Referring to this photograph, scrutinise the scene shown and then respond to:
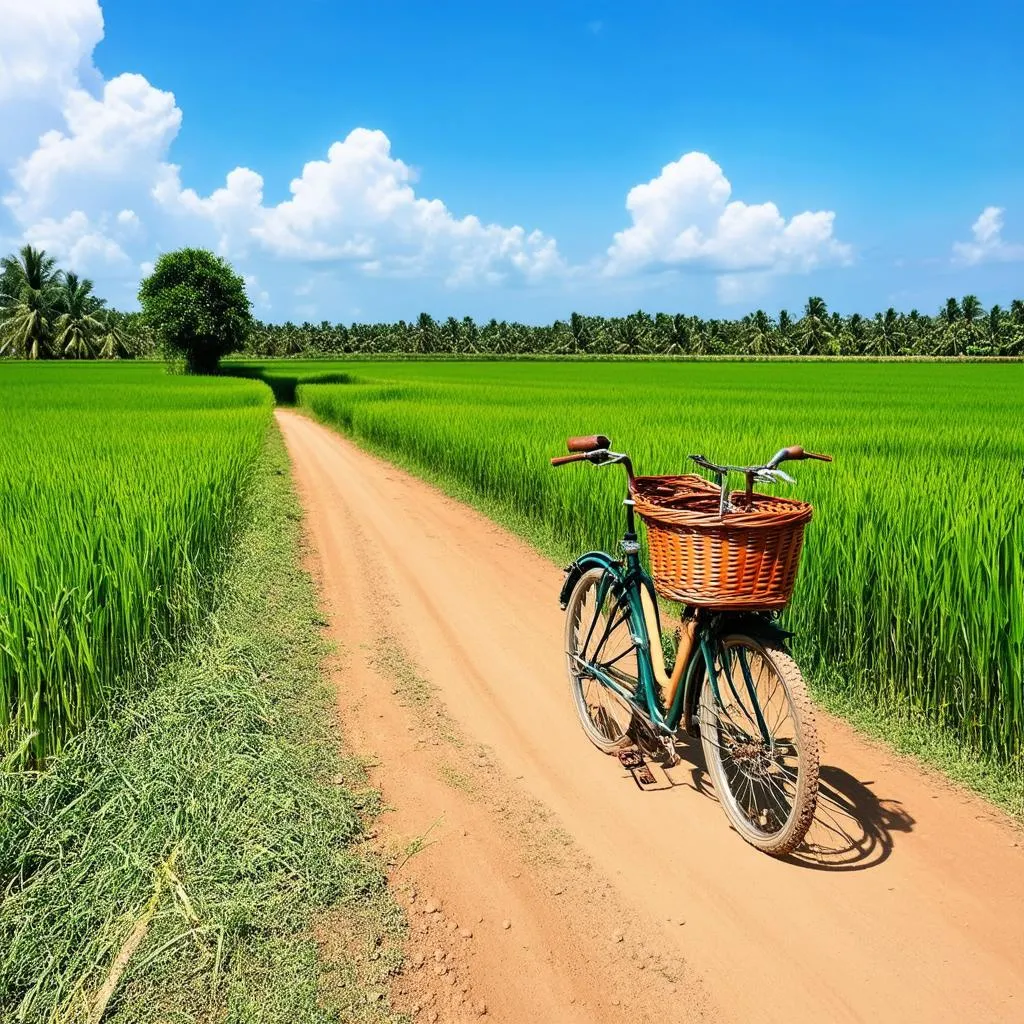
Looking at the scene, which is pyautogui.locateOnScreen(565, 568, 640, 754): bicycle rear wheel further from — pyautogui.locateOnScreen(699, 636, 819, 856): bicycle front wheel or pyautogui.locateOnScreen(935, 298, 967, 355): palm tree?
pyautogui.locateOnScreen(935, 298, 967, 355): palm tree

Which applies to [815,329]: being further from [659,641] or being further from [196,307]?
[659,641]

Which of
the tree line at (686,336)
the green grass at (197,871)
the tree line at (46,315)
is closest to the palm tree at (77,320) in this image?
the tree line at (46,315)

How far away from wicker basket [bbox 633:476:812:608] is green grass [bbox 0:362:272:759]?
259 centimetres

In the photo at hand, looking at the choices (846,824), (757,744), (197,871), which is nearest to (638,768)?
(757,744)

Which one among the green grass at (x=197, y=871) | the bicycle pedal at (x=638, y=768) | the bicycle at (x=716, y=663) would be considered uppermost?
the bicycle at (x=716, y=663)

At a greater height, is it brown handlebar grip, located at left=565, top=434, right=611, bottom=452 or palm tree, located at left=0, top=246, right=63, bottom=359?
palm tree, located at left=0, top=246, right=63, bottom=359

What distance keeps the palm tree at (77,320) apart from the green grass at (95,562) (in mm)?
64677

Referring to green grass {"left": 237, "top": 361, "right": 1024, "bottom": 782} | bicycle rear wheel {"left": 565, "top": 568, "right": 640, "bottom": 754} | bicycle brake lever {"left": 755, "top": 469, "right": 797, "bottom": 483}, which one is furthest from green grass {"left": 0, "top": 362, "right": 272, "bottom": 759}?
green grass {"left": 237, "top": 361, "right": 1024, "bottom": 782}

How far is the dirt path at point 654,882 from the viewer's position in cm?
233

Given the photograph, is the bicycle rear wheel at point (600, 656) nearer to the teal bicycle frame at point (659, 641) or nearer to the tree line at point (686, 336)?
the teal bicycle frame at point (659, 641)

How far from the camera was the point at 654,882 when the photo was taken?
9.29ft

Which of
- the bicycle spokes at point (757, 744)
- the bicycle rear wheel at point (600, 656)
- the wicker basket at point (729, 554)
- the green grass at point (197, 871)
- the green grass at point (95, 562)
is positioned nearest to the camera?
the green grass at point (197, 871)

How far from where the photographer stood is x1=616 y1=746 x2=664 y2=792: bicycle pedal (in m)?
3.51

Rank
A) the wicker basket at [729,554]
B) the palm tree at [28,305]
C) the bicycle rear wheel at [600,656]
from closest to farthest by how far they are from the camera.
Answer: the wicker basket at [729,554], the bicycle rear wheel at [600,656], the palm tree at [28,305]
